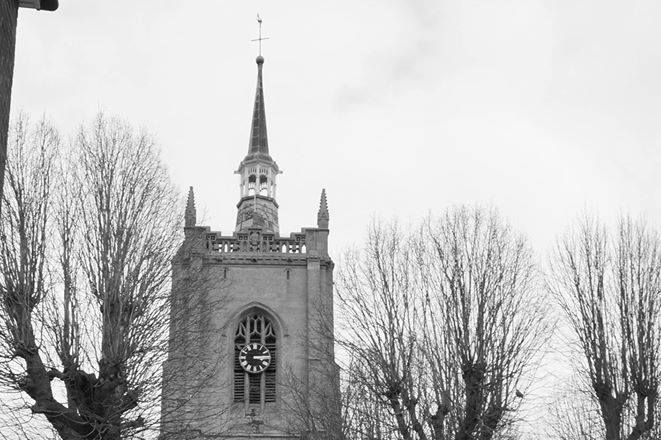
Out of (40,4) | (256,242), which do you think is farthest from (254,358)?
(40,4)

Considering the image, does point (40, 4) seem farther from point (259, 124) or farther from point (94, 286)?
point (259, 124)

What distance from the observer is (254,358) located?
41312 mm

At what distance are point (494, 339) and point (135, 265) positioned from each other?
284 inches

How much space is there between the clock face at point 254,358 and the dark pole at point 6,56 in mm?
28141

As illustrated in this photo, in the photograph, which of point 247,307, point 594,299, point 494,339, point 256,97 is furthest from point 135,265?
point 256,97

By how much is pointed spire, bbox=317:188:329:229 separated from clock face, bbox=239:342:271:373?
232 inches

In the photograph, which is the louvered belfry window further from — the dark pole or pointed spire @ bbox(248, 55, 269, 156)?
the dark pole

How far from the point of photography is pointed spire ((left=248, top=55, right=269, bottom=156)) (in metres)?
52.5

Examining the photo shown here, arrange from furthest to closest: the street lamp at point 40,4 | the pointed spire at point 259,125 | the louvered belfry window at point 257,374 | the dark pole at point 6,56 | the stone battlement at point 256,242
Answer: the pointed spire at point 259,125
the stone battlement at point 256,242
the louvered belfry window at point 257,374
the street lamp at point 40,4
the dark pole at point 6,56

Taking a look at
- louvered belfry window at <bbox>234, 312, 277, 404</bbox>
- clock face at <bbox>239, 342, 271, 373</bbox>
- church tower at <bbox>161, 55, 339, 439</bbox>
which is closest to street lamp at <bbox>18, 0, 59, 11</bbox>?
church tower at <bbox>161, 55, 339, 439</bbox>

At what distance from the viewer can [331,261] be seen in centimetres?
4419

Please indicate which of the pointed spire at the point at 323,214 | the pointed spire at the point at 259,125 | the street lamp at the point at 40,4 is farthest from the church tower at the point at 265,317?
the street lamp at the point at 40,4

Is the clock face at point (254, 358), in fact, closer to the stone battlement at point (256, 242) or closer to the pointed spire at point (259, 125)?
the stone battlement at point (256, 242)

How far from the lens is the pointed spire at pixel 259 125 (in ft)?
172
